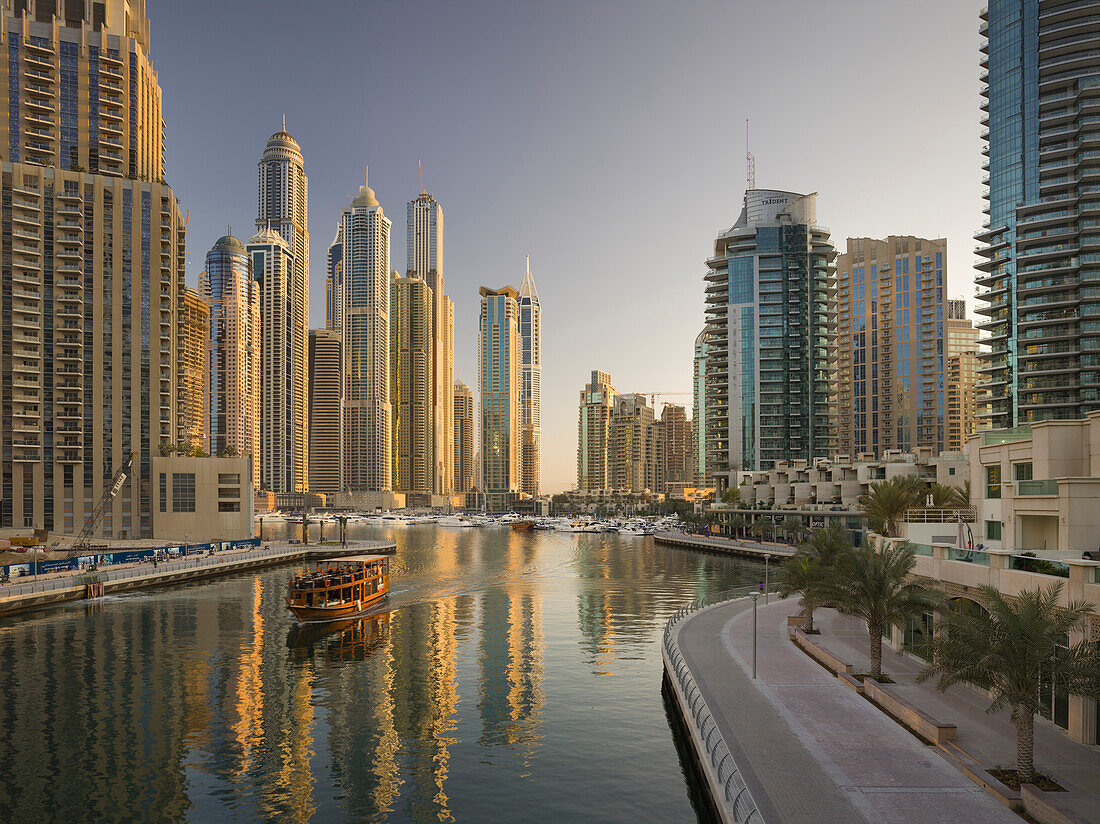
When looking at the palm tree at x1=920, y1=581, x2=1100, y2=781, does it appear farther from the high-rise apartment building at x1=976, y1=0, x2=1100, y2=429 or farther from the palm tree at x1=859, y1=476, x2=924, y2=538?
the high-rise apartment building at x1=976, y1=0, x2=1100, y2=429

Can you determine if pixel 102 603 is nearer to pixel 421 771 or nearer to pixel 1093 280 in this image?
pixel 421 771

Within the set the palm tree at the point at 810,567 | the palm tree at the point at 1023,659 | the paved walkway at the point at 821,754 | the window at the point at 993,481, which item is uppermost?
the window at the point at 993,481

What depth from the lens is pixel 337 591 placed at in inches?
2790

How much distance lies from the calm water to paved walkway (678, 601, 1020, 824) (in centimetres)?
379

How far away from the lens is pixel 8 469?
427ft

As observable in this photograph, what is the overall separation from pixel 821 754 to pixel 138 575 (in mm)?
85878

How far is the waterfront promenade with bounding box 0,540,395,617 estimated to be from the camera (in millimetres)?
76250

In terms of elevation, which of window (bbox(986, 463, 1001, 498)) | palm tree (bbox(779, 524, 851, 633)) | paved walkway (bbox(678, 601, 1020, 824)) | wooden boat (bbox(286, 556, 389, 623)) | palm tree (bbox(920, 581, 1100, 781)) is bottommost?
wooden boat (bbox(286, 556, 389, 623))

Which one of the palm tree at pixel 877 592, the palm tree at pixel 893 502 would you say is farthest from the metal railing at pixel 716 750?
the palm tree at pixel 893 502

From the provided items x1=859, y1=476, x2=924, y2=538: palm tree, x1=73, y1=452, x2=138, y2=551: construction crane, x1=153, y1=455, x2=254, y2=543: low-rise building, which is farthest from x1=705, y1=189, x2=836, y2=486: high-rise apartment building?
x1=73, y1=452, x2=138, y2=551: construction crane

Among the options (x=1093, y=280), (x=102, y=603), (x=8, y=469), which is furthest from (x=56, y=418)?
(x=1093, y=280)

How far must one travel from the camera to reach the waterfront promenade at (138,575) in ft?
250

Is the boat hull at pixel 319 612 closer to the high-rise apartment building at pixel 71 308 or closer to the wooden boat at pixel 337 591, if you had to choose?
the wooden boat at pixel 337 591

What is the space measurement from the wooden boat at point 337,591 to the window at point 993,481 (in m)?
51.6
